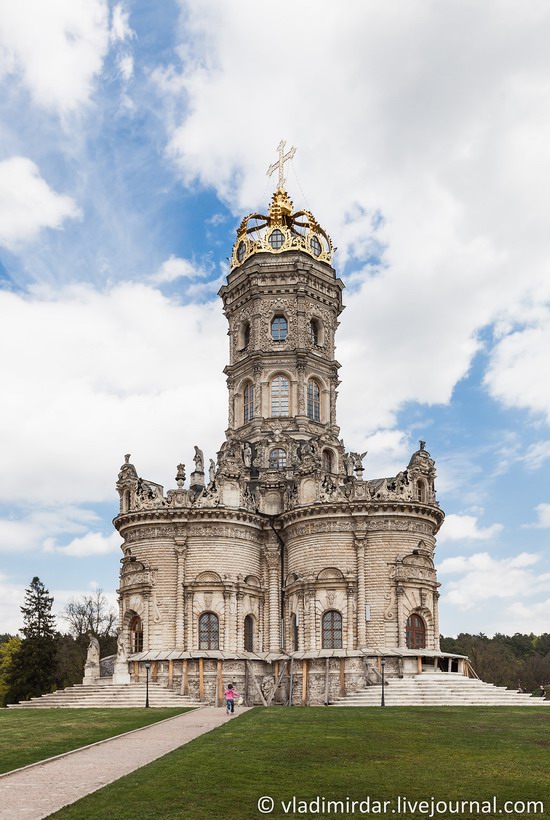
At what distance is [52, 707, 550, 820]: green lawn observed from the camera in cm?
1438

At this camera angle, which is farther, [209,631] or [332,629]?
[209,631]

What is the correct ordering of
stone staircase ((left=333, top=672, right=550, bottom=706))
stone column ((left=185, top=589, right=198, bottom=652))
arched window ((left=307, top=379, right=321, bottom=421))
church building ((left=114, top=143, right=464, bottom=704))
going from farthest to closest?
arched window ((left=307, top=379, right=321, bottom=421)) < stone column ((left=185, top=589, right=198, bottom=652)) < church building ((left=114, top=143, right=464, bottom=704)) < stone staircase ((left=333, top=672, right=550, bottom=706))

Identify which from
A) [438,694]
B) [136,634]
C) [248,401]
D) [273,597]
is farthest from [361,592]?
[248,401]

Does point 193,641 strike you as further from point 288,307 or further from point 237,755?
point 237,755

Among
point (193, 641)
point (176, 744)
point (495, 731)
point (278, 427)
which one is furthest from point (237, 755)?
point (278, 427)

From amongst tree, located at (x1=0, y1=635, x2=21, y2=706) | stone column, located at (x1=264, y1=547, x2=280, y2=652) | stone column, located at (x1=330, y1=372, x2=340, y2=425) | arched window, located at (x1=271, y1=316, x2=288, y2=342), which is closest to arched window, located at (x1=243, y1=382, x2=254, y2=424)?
arched window, located at (x1=271, y1=316, x2=288, y2=342)

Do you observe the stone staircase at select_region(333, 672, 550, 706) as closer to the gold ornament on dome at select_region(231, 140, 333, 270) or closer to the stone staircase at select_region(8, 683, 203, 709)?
the stone staircase at select_region(8, 683, 203, 709)

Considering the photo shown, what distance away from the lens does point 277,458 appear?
193ft

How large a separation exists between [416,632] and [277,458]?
49.4 feet

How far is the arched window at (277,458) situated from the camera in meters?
58.4

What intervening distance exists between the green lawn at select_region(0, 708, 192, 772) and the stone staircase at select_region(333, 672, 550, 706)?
10.0 metres

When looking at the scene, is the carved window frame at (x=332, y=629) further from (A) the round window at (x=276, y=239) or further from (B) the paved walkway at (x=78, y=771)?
(A) the round window at (x=276, y=239)

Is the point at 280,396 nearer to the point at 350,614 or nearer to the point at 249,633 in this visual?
the point at 249,633

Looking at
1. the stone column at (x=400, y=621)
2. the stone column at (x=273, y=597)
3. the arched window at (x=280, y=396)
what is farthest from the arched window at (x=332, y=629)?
the arched window at (x=280, y=396)
